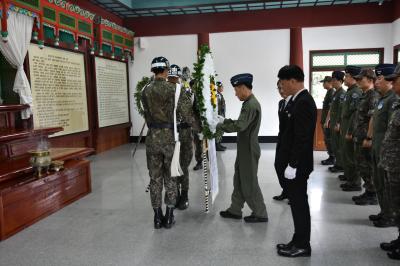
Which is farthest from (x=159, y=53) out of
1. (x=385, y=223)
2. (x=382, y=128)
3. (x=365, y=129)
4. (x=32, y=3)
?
(x=385, y=223)

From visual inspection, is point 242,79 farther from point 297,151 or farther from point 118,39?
point 118,39

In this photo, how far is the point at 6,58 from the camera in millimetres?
5211

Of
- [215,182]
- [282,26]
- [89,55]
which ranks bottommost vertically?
[215,182]

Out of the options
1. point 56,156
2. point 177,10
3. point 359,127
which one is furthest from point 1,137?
point 177,10

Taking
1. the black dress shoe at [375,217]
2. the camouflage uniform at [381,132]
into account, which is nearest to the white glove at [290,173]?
the camouflage uniform at [381,132]

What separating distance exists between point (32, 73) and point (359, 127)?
202 inches

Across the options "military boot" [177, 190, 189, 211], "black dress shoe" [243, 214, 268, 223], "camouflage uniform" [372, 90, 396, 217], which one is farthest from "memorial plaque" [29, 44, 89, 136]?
"camouflage uniform" [372, 90, 396, 217]

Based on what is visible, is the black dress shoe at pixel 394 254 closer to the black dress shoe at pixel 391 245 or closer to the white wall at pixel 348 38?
the black dress shoe at pixel 391 245

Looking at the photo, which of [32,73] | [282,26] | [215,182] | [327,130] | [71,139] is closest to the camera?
[215,182]

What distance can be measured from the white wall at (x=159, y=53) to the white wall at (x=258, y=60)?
2.35 feet

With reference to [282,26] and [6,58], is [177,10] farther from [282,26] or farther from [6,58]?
[6,58]

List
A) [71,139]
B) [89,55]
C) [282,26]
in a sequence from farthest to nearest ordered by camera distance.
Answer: [282,26] → [89,55] → [71,139]

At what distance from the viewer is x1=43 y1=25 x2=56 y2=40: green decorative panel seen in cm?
620

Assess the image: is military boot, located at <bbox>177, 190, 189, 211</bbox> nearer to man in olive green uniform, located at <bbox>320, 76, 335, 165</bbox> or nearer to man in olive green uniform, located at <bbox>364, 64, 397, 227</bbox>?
man in olive green uniform, located at <bbox>364, 64, 397, 227</bbox>
